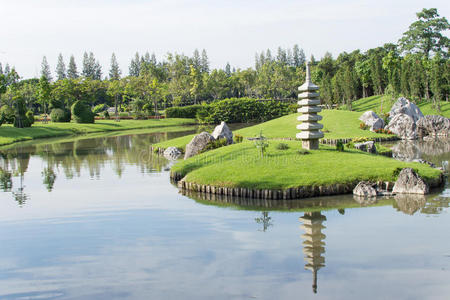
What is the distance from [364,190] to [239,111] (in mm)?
75113

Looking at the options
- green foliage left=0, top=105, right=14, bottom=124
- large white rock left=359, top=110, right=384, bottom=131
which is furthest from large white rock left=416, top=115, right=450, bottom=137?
green foliage left=0, top=105, right=14, bottom=124

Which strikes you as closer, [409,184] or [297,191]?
[297,191]

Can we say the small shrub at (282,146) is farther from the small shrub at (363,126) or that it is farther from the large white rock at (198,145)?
the small shrub at (363,126)

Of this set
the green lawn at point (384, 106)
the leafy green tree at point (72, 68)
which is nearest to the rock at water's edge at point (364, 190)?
the green lawn at point (384, 106)

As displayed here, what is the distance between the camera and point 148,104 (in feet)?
331

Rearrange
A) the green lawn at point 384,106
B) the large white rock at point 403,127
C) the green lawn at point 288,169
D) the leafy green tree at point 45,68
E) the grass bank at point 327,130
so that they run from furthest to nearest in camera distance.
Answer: the leafy green tree at point 45,68, the green lawn at point 384,106, the large white rock at point 403,127, the grass bank at point 327,130, the green lawn at point 288,169

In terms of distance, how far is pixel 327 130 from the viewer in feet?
164

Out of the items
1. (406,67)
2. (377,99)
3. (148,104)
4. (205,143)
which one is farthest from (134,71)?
(205,143)

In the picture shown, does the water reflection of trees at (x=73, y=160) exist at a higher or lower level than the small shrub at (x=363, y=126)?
lower

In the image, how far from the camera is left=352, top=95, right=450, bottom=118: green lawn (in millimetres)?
70244

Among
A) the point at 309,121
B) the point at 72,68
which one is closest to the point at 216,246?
the point at 309,121

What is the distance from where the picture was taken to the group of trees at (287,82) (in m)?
75.0

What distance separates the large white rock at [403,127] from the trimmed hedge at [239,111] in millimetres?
44295

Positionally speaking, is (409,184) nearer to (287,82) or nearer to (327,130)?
(327,130)
